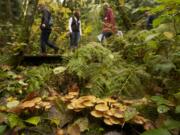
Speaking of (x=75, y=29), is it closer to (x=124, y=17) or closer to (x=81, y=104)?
(x=124, y=17)

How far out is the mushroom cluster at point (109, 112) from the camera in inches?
180

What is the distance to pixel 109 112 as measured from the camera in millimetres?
4629

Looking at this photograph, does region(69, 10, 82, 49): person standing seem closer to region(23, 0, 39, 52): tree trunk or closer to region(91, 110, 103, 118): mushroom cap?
region(23, 0, 39, 52): tree trunk

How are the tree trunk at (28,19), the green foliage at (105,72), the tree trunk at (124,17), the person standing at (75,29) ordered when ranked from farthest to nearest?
the tree trunk at (124,17), the person standing at (75,29), the tree trunk at (28,19), the green foliage at (105,72)

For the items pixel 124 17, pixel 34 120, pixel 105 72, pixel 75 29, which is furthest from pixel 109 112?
pixel 124 17

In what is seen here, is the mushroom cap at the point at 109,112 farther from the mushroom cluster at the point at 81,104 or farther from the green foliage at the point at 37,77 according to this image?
the green foliage at the point at 37,77

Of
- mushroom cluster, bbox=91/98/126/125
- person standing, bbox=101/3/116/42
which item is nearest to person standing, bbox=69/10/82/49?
person standing, bbox=101/3/116/42

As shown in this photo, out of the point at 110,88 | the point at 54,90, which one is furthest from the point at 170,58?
the point at 54,90

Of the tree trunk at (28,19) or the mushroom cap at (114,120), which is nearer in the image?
the mushroom cap at (114,120)

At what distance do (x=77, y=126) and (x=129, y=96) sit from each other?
143 centimetres

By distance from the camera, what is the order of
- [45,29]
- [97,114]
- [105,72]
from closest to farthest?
1. [97,114]
2. [105,72]
3. [45,29]

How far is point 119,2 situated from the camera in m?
11.7

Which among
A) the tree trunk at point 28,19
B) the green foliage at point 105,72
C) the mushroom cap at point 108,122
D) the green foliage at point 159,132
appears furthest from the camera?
the tree trunk at point 28,19

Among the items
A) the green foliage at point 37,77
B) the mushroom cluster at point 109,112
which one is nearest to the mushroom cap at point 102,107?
the mushroom cluster at point 109,112
